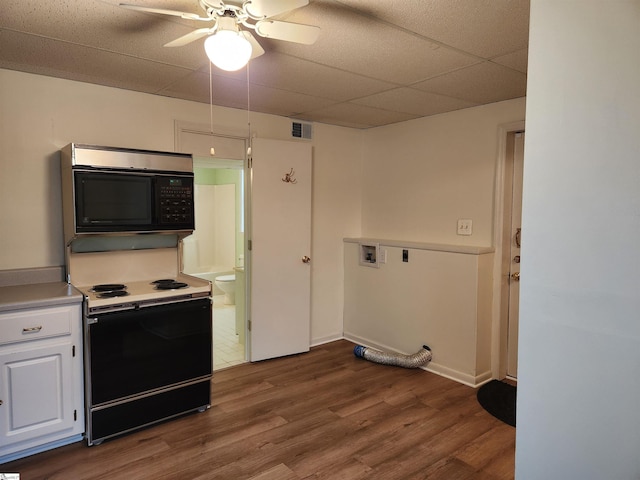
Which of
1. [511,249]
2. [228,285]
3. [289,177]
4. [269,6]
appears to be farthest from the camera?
[228,285]

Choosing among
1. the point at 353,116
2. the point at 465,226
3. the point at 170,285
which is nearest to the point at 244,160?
the point at 353,116

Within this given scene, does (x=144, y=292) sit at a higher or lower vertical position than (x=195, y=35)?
lower

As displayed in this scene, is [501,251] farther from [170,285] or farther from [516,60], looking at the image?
[170,285]

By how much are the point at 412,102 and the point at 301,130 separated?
3.91 ft

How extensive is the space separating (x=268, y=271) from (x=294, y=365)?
2.92ft

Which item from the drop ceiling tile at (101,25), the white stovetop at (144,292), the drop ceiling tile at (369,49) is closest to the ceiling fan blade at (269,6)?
the drop ceiling tile at (369,49)

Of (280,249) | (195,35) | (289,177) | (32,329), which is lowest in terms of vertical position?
(32,329)

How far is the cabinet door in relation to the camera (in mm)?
2240

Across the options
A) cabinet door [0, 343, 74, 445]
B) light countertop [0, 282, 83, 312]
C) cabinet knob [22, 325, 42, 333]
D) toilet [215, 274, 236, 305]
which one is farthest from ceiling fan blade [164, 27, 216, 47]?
toilet [215, 274, 236, 305]

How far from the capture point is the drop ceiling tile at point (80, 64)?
227 centimetres

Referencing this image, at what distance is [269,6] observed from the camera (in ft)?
5.27

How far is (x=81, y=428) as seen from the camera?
8.14 feet

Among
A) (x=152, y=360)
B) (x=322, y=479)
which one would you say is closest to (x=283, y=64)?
(x=152, y=360)

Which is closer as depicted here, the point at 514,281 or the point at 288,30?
the point at 288,30
